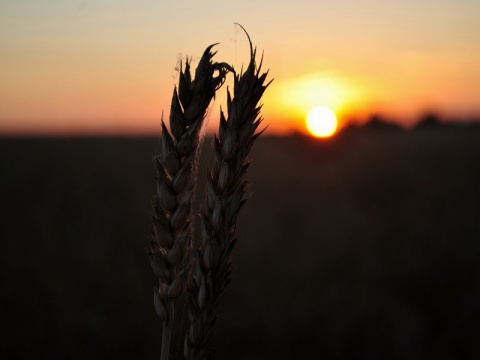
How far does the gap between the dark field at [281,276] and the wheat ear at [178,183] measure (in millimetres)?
3134

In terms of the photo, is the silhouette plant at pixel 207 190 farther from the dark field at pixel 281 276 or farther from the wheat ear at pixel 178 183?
the dark field at pixel 281 276

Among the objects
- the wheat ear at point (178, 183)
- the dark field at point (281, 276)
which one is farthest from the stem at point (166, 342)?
the dark field at point (281, 276)

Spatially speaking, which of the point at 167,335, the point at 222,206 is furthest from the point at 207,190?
the point at 167,335

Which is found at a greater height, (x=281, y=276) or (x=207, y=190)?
(x=207, y=190)

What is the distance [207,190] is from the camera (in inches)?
35.5

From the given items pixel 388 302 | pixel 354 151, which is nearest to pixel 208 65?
pixel 388 302

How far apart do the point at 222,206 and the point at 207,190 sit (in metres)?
0.04

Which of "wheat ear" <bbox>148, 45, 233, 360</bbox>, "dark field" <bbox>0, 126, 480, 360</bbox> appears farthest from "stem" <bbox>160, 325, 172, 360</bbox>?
"dark field" <bbox>0, 126, 480, 360</bbox>

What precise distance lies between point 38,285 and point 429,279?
465 centimetres

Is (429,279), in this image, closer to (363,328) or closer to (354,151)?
(363,328)

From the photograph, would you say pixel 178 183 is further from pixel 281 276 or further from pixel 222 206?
pixel 281 276

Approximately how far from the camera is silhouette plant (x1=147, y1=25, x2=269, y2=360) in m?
0.86

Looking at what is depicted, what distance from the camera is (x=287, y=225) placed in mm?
9516

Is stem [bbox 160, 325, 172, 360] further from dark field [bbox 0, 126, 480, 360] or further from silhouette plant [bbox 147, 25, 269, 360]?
dark field [bbox 0, 126, 480, 360]
